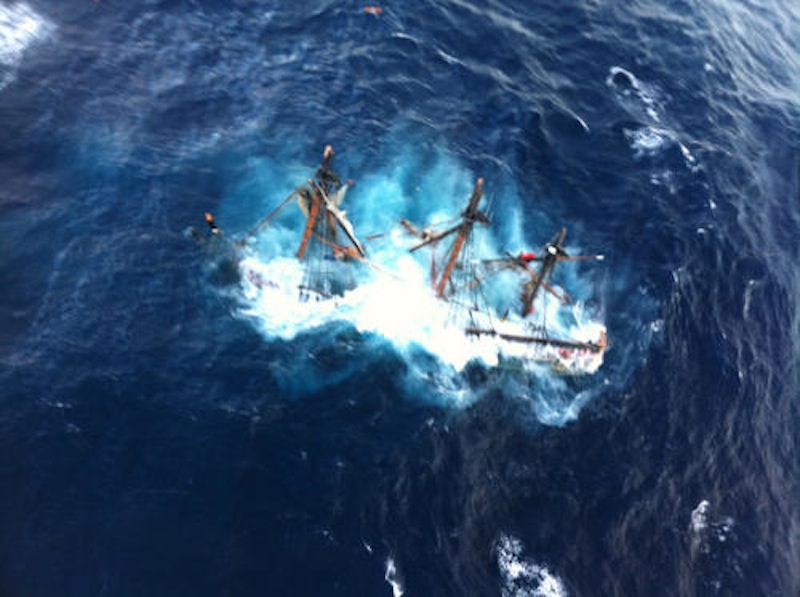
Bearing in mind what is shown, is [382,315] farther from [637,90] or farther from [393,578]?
[637,90]

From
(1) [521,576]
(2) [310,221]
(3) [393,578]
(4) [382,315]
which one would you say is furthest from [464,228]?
(3) [393,578]

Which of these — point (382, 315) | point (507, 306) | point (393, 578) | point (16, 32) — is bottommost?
point (393, 578)

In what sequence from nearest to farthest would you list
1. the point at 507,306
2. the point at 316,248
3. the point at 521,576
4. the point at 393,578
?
the point at 393,578 → the point at 521,576 → the point at 316,248 → the point at 507,306

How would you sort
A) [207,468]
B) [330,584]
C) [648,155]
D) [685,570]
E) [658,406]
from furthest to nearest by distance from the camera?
[648,155] < [658,406] < [685,570] < [207,468] < [330,584]

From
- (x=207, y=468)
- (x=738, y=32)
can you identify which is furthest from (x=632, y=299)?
(x=738, y=32)

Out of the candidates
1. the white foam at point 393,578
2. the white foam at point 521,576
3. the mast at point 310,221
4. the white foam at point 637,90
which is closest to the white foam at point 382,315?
the mast at point 310,221

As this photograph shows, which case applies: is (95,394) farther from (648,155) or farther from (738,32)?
(738,32)

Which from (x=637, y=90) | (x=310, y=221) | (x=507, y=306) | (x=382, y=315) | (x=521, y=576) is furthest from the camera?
(x=637, y=90)
